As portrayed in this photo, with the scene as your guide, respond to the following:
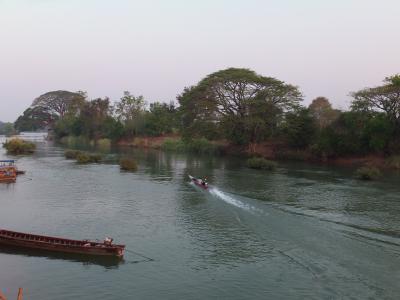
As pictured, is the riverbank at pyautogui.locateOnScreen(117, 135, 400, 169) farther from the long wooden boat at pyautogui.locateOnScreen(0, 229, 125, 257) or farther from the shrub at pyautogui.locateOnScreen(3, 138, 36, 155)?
the long wooden boat at pyautogui.locateOnScreen(0, 229, 125, 257)

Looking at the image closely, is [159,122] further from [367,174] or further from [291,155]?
[367,174]

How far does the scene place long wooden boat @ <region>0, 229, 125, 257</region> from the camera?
2702 cm

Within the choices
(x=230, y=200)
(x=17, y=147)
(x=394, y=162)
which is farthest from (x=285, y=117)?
(x=17, y=147)

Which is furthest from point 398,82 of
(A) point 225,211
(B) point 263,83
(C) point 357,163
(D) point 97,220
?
(D) point 97,220

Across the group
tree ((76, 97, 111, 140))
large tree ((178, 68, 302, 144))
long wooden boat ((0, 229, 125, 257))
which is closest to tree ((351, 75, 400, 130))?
large tree ((178, 68, 302, 144))

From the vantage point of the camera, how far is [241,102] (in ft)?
291

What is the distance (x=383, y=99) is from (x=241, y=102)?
2653 centimetres

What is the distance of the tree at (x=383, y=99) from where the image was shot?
234 ft

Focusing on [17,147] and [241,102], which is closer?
[241,102]

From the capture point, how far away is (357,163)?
246 ft

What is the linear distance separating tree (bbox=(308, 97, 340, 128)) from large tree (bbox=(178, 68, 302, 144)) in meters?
4.55

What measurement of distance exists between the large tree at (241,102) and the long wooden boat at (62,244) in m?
61.6

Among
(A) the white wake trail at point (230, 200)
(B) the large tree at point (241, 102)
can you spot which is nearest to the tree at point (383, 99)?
(B) the large tree at point (241, 102)

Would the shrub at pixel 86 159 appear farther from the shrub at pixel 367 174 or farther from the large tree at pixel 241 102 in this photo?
the shrub at pixel 367 174
